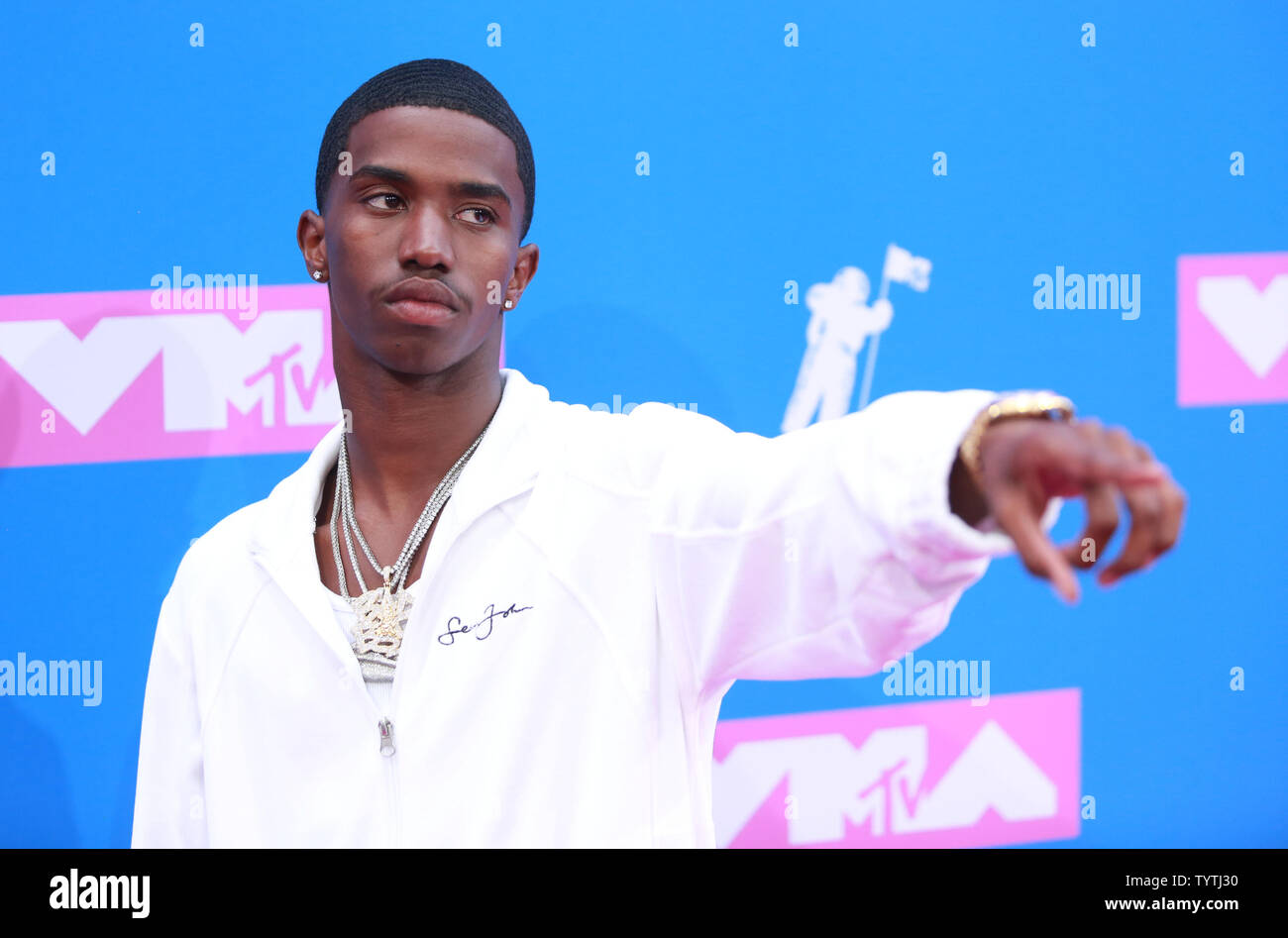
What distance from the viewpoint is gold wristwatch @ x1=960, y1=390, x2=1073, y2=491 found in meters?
0.85

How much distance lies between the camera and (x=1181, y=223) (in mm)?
2045

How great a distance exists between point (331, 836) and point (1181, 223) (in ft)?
5.94

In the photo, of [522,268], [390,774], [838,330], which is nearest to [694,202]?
[838,330]

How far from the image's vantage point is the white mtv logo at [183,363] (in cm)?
197

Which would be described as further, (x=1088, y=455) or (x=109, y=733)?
(x=109, y=733)

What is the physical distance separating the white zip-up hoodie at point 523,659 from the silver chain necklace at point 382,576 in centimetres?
3

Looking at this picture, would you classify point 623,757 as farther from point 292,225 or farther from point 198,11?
point 198,11

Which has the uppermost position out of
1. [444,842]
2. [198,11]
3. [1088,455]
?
[198,11]

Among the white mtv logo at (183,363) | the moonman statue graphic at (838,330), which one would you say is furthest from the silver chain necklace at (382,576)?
the moonman statue graphic at (838,330)

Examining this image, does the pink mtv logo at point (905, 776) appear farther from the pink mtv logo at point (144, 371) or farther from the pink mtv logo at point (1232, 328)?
the pink mtv logo at point (144, 371)

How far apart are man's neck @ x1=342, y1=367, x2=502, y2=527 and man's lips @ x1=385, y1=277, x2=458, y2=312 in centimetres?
11

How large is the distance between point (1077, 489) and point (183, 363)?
1.67 metres
